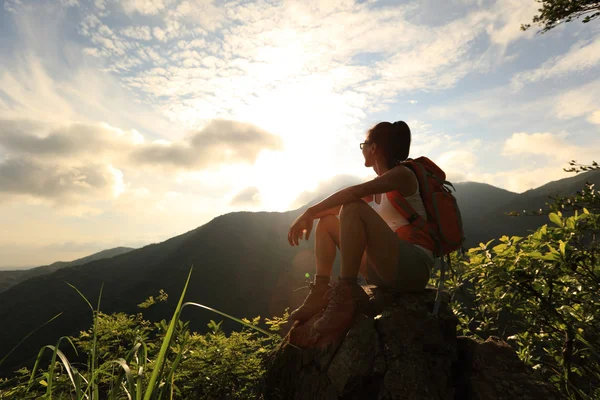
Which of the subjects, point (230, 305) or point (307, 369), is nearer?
point (307, 369)

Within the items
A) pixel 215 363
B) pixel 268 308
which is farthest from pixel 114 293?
pixel 215 363

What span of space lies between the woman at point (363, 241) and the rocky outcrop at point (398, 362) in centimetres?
19

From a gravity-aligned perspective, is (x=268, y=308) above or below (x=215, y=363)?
below

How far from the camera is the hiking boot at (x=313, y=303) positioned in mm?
3119

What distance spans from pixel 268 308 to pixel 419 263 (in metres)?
70.0

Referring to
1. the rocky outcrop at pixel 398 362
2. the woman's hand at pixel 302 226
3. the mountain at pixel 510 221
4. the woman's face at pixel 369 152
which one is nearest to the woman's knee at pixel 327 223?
the woman's hand at pixel 302 226

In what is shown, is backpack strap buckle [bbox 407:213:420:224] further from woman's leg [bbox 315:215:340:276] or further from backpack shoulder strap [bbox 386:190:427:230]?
woman's leg [bbox 315:215:340:276]

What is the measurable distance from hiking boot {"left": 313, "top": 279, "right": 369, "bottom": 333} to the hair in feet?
4.37

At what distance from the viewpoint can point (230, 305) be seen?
68.8 m

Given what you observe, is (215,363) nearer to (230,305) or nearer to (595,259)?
(595,259)

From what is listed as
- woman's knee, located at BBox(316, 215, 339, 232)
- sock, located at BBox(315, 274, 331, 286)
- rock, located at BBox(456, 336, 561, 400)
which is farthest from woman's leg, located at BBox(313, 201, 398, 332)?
rock, located at BBox(456, 336, 561, 400)

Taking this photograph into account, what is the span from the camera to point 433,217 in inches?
119

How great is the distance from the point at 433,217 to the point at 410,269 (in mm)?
546

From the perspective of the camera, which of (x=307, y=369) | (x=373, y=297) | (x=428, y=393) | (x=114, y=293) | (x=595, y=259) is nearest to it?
(x=428, y=393)
